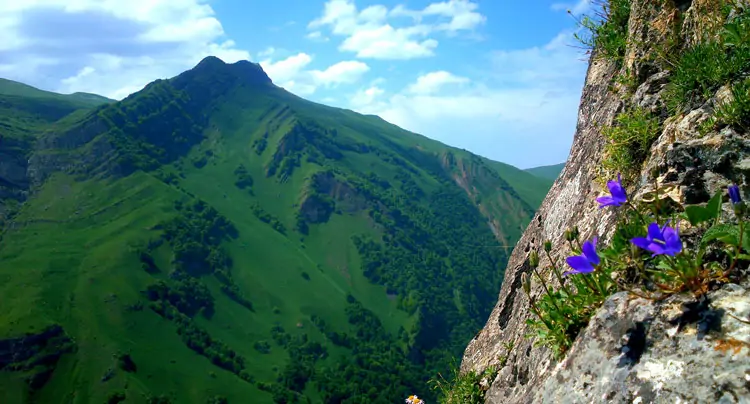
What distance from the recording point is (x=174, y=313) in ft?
556

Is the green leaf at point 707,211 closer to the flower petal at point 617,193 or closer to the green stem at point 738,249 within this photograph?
the green stem at point 738,249

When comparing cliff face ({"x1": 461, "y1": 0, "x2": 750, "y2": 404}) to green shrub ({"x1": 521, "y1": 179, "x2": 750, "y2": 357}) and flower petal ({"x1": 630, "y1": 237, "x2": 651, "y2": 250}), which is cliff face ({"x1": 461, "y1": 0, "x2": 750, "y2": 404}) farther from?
flower petal ({"x1": 630, "y1": 237, "x2": 651, "y2": 250})

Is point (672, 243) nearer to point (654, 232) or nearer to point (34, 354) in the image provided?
point (654, 232)

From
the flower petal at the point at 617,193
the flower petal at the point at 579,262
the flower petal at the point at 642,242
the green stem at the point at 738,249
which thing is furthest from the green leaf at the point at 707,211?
the flower petal at the point at 579,262

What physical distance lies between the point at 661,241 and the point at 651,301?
725 mm

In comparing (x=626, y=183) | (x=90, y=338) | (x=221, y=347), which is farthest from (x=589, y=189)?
(x=221, y=347)

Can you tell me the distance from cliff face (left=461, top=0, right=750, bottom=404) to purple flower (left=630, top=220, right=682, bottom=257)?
64 centimetres

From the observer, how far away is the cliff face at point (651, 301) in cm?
311

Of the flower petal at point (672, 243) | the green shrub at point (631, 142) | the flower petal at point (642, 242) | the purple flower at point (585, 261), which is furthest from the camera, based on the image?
the green shrub at point (631, 142)

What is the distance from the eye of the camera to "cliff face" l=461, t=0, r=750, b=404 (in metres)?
3.11

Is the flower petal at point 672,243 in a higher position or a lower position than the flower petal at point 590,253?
higher

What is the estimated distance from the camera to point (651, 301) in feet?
11.7

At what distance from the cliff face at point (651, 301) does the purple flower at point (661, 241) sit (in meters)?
0.64

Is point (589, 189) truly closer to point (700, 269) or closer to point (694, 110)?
point (694, 110)
